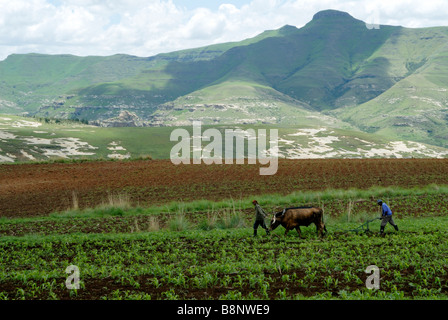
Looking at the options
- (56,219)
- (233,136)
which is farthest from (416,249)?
(233,136)

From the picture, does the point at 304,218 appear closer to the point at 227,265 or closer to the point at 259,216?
the point at 259,216

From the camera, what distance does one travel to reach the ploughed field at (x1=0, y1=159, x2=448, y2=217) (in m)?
33.9

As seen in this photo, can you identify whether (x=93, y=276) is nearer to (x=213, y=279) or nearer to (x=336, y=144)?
(x=213, y=279)

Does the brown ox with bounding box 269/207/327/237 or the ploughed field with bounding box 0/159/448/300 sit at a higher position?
the brown ox with bounding box 269/207/327/237

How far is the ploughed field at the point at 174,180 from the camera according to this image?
3391 cm

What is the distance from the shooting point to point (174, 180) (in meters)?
41.2

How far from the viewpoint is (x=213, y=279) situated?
12312 mm

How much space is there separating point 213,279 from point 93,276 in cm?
382

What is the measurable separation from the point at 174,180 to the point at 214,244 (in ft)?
79.6

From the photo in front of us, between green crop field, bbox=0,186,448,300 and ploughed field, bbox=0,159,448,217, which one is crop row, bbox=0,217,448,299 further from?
ploughed field, bbox=0,159,448,217

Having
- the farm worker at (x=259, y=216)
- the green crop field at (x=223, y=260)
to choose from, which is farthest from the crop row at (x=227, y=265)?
the farm worker at (x=259, y=216)

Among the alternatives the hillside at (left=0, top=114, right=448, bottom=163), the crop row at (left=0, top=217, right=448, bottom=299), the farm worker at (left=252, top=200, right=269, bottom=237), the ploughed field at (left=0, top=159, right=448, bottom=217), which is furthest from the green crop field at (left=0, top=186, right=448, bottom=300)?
the hillside at (left=0, top=114, right=448, bottom=163)

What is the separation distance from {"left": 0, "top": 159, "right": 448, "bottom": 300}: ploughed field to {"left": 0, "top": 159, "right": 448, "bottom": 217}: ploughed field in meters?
0.25
